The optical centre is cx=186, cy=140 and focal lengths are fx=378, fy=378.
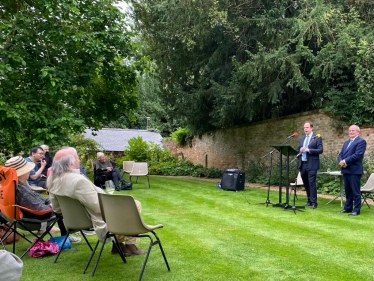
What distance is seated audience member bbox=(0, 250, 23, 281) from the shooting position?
64.6 inches

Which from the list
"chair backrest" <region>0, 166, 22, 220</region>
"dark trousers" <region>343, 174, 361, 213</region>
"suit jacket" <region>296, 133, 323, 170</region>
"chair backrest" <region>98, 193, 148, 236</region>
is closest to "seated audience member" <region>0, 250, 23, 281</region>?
"chair backrest" <region>98, 193, 148, 236</region>

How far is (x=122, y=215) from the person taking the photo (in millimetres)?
3461

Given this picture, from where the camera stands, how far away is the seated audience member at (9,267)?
1641 mm

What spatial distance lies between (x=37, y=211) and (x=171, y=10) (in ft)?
33.7

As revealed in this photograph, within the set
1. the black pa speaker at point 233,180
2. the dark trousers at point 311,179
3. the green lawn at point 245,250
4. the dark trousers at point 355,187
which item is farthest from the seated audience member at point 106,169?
the dark trousers at point 355,187

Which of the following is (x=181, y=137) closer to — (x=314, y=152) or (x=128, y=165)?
(x=128, y=165)

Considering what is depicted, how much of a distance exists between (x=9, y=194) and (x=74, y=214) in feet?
3.20

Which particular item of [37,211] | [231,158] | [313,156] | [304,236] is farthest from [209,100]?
[37,211]

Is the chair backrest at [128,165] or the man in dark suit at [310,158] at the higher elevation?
the man in dark suit at [310,158]

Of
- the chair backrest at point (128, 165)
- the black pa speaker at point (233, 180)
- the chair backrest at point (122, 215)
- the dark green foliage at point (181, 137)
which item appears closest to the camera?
the chair backrest at point (122, 215)

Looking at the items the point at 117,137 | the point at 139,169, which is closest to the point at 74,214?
the point at 139,169

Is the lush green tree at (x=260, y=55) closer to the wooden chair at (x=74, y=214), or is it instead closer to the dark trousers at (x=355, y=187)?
the dark trousers at (x=355, y=187)

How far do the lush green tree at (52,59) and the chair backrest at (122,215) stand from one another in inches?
231

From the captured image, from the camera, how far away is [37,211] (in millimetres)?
4387
